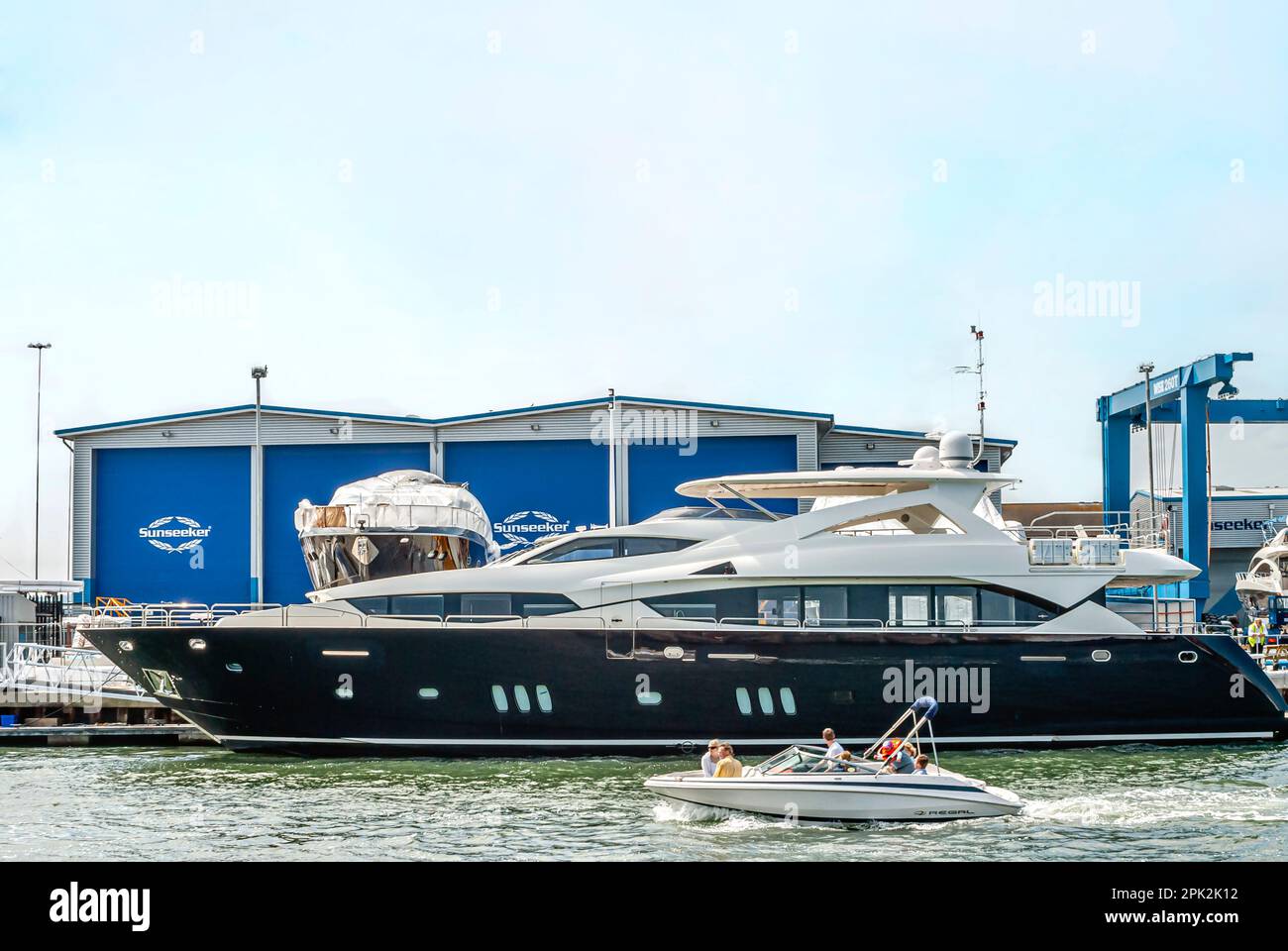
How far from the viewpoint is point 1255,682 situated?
21469 mm

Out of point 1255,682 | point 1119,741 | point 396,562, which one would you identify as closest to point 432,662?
point 396,562

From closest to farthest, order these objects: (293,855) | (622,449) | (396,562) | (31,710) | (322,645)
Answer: (293,855)
(322,645)
(396,562)
(31,710)
(622,449)

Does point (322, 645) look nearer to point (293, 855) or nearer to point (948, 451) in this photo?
point (293, 855)

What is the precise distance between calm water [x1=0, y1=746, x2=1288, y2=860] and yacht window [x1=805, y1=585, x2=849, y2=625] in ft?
9.17

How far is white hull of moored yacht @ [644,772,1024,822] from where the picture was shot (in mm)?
15914

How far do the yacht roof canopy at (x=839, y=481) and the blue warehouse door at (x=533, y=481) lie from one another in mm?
15599

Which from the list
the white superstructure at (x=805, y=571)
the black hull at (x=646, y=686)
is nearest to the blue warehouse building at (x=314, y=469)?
the white superstructure at (x=805, y=571)

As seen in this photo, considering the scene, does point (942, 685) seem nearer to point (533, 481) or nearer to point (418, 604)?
point (418, 604)

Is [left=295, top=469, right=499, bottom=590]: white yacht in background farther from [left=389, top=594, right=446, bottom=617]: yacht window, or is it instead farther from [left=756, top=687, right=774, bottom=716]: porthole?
[left=756, top=687, right=774, bottom=716]: porthole

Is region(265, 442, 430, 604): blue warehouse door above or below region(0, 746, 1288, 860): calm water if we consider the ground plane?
above

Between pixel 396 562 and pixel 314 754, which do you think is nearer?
pixel 314 754

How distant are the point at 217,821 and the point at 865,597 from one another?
10296mm

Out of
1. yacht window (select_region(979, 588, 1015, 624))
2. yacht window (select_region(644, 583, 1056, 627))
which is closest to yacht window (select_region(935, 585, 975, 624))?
yacht window (select_region(644, 583, 1056, 627))

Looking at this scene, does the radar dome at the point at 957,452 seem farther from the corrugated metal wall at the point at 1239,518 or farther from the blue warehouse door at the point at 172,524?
the corrugated metal wall at the point at 1239,518
